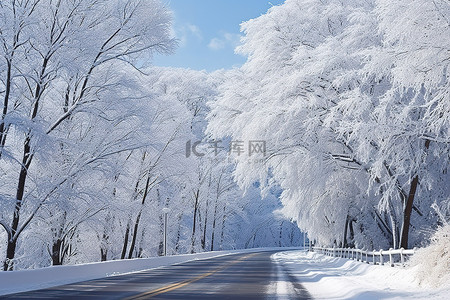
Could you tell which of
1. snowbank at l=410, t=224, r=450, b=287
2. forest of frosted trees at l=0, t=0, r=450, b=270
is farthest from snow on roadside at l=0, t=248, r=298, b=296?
snowbank at l=410, t=224, r=450, b=287

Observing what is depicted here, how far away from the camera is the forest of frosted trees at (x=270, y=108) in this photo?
1562 cm

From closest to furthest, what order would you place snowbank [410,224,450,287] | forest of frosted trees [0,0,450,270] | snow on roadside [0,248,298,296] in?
snowbank [410,224,450,287] → snow on roadside [0,248,298,296] → forest of frosted trees [0,0,450,270]

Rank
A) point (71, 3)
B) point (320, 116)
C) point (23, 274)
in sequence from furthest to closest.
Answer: point (320, 116) → point (71, 3) → point (23, 274)

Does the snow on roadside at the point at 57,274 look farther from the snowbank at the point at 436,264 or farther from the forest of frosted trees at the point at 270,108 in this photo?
the snowbank at the point at 436,264

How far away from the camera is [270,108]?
20094 mm

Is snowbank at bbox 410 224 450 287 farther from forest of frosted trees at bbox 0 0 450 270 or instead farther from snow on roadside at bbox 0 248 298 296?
snow on roadside at bbox 0 248 298 296

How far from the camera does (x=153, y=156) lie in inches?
1326

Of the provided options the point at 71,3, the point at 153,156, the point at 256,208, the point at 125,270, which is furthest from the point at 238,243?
the point at 71,3

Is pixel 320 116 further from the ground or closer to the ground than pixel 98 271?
further from the ground

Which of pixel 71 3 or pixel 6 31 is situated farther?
pixel 71 3

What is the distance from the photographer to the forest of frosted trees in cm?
1562

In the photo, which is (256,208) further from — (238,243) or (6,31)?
(6,31)

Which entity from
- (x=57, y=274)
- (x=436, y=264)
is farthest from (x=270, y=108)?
(x=436, y=264)

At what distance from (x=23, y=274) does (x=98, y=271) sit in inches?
235
